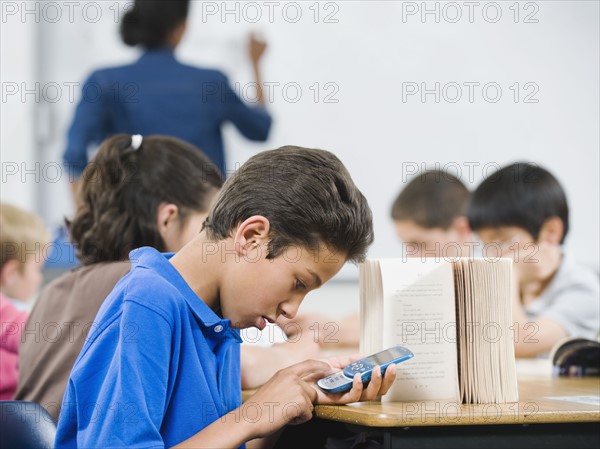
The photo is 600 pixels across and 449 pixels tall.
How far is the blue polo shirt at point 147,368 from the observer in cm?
101

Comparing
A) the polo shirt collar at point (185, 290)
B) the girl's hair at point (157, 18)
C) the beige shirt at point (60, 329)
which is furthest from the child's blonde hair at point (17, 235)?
the polo shirt collar at point (185, 290)

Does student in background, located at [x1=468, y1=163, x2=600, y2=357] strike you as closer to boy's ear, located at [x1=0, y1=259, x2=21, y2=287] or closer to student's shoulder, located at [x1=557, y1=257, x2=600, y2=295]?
student's shoulder, located at [x1=557, y1=257, x2=600, y2=295]

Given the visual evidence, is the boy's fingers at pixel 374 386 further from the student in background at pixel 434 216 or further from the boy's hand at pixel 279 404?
the student in background at pixel 434 216

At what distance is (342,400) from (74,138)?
2249 millimetres

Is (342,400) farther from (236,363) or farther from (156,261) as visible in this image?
(156,261)

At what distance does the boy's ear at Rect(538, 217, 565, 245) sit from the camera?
2658mm

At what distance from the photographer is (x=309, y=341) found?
177cm

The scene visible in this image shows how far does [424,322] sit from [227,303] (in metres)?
0.29

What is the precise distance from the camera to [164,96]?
3.31 metres

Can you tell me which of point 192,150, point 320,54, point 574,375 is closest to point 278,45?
point 320,54

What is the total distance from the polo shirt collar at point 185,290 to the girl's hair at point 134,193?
1.64ft

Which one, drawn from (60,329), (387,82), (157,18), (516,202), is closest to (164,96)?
(157,18)

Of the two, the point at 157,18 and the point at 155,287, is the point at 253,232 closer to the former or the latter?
the point at 155,287

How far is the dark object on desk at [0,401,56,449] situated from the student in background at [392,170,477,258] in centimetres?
201
